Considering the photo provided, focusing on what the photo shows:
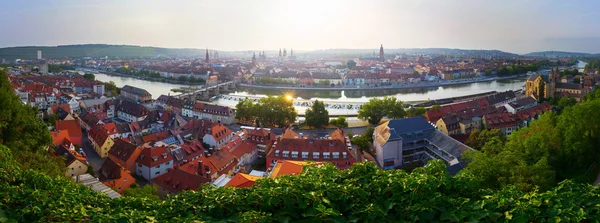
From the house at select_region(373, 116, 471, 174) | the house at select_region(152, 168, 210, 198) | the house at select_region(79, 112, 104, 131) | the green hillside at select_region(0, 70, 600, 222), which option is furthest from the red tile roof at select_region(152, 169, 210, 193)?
the house at select_region(79, 112, 104, 131)

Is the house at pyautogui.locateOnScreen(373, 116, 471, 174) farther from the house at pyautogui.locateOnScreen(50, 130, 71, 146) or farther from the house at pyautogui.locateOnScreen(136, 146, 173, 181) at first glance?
the house at pyautogui.locateOnScreen(50, 130, 71, 146)

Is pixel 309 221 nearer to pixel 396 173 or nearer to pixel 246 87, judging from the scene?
pixel 396 173

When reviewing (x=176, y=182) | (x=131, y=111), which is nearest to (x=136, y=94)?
(x=131, y=111)

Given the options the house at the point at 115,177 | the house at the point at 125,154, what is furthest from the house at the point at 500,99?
the house at the point at 115,177

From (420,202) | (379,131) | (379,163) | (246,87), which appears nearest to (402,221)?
(420,202)

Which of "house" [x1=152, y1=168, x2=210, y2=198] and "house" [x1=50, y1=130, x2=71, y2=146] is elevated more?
"house" [x1=50, y1=130, x2=71, y2=146]

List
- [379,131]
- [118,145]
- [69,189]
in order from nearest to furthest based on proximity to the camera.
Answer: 1. [69,189]
2. [118,145]
3. [379,131]

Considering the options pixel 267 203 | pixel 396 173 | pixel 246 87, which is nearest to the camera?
pixel 267 203
